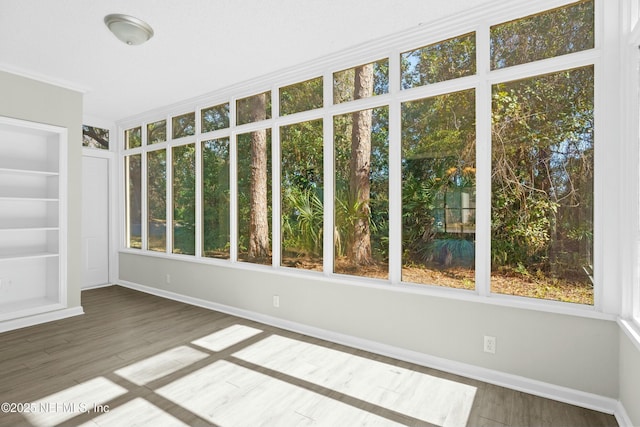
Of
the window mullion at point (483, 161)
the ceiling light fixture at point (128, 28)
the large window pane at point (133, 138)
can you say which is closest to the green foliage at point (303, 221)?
the window mullion at point (483, 161)

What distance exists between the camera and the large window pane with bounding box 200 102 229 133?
4.31 meters

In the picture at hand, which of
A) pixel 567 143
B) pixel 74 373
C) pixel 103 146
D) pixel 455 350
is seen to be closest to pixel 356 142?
pixel 567 143

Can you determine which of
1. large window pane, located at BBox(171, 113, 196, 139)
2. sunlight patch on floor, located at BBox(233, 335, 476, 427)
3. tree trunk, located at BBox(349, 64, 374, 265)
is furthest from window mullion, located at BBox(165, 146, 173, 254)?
tree trunk, located at BBox(349, 64, 374, 265)

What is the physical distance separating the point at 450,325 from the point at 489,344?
0.29 meters

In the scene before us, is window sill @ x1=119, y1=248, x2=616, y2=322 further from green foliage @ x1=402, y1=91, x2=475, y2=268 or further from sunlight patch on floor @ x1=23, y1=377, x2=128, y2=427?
sunlight patch on floor @ x1=23, y1=377, x2=128, y2=427

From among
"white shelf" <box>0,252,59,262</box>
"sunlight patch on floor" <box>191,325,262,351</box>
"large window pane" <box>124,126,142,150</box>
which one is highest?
"large window pane" <box>124,126,142,150</box>

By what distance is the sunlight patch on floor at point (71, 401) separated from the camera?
2.09 meters

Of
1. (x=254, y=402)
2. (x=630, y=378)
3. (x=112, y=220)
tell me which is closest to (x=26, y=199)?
(x=112, y=220)

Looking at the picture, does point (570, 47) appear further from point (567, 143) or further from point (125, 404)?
point (125, 404)

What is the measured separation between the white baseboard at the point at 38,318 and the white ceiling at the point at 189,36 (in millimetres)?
2585

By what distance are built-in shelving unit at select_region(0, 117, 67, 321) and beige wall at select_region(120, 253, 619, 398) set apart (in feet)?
Answer: 6.42

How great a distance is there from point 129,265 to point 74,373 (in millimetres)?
3132

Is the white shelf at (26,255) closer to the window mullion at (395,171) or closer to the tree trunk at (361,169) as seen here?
the tree trunk at (361,169)

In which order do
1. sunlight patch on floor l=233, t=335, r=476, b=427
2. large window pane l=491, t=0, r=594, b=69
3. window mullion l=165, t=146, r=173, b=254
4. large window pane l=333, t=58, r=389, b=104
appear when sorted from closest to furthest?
sunlight patch on floor l=233, t=335, r=476, b=427 < large window pane l=491, t=0, r=594, b=69 < large window pane l=333, t=58, r=389, b=104 < window mullion l=165, t=146, r=173, b=254
